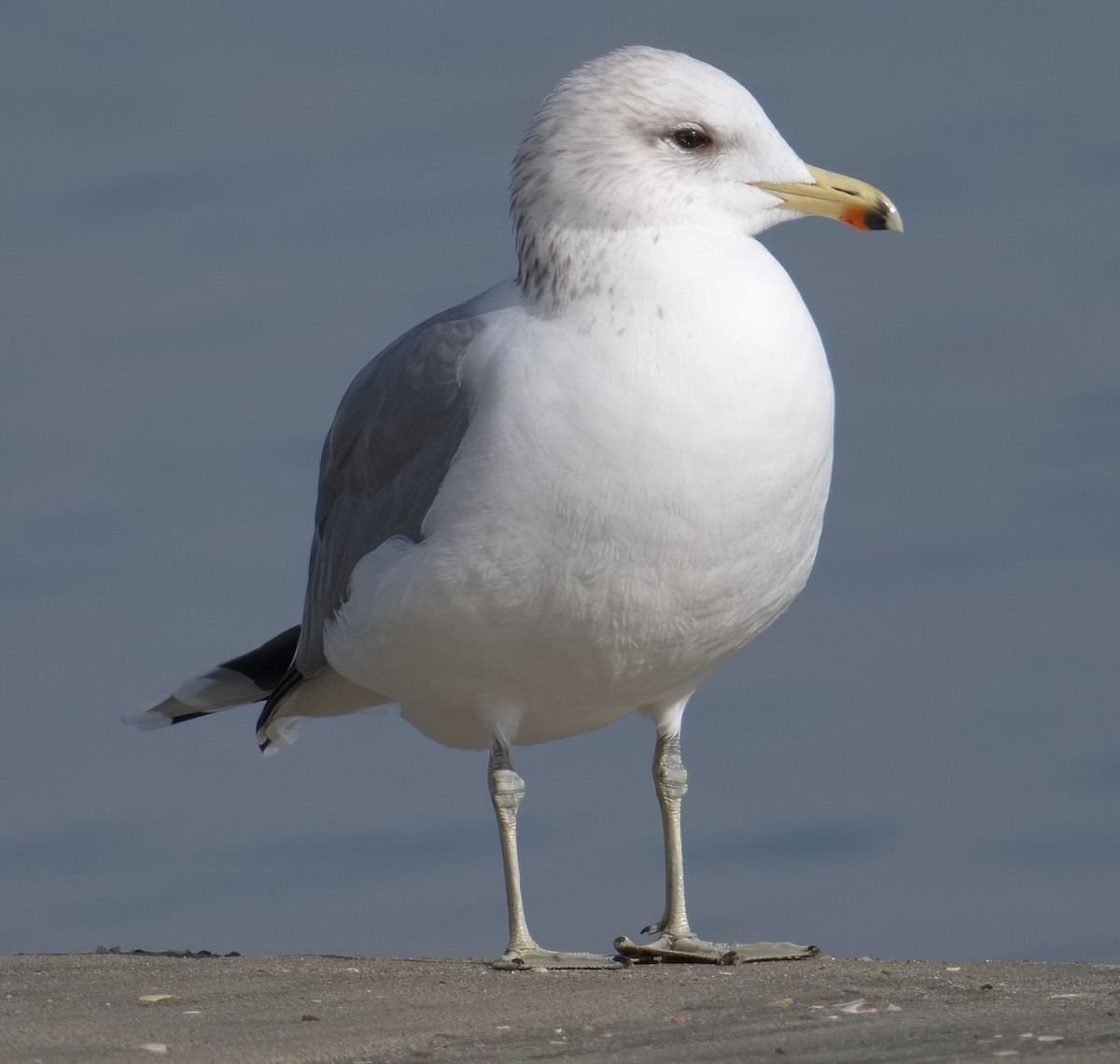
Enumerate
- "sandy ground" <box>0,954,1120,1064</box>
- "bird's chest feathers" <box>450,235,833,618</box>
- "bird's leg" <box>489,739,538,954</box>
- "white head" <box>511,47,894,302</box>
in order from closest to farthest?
1. "sandy ground" <box>0,954,1120,1064</box>
2. "bird's chest feathers" <box>450,235,833,618</box>
3. "white head" <box>511,47,894,302</box>
4. "bird's leg" <box>489,739,538,954</box>

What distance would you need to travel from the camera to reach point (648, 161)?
6.18 m

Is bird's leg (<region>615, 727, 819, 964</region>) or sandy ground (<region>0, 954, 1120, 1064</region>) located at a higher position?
bird's leg (<region>615, 727, 819, 964</region>)

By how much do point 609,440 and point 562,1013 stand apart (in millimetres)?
1555

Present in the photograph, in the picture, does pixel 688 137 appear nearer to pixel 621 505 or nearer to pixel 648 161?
pixel 648 161

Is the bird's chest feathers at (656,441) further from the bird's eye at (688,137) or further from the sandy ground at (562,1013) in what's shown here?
the sandy ground at (562,1013)

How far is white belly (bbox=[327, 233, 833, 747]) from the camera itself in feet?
19.3

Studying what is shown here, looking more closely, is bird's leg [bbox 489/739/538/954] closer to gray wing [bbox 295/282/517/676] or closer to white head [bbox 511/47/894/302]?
gray wing [bbox 295/282/517/676]

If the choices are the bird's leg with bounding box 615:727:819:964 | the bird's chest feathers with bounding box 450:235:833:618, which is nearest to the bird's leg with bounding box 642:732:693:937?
the bird's leg with bounding box 615:727:819:964

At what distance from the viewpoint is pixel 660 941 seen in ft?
21.9

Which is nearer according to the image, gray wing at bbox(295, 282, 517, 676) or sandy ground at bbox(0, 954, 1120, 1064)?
sandy ground at bbox(0, 954, 1120, 1064)

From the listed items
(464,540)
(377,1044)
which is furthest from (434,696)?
(377,1044)

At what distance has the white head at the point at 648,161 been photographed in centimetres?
619

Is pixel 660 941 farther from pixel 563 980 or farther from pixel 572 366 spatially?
pixel 572 366

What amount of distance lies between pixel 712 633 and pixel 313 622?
1760mm
